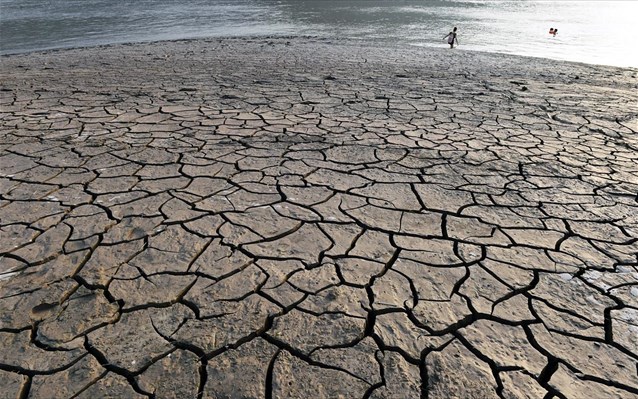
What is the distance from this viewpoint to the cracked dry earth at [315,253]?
1.71 m

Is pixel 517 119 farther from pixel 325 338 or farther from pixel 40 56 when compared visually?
pixel 40 56

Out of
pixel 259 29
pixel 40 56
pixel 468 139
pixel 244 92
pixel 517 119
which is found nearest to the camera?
pixel 468 139

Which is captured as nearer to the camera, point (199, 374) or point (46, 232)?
point (199, 374)

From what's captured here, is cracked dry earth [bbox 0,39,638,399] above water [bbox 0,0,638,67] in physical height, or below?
above

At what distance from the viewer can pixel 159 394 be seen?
5.23 feet

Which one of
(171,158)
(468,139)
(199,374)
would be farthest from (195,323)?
(468,139)

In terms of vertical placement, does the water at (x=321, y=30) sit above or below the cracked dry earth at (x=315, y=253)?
below

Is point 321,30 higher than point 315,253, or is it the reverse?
point 315,253

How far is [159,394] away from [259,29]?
17888 millimetres

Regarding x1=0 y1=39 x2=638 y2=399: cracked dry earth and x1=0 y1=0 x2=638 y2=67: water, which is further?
x1=0 y1=0 x2=638 y2=67: water

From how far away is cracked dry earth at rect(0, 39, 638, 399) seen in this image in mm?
1712

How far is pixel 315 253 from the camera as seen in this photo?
2436 mm

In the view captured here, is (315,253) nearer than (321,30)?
Yes

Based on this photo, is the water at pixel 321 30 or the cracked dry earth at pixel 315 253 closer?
the cracked dry earth at pixel 315 253
